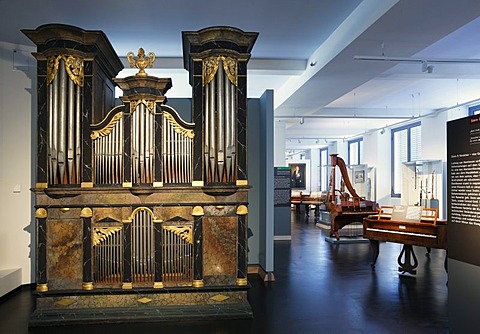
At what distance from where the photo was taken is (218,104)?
4.93 m

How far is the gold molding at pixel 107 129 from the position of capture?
490 cm

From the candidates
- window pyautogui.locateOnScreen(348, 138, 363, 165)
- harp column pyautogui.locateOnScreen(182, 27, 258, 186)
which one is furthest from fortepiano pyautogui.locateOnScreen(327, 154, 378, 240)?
window pyautogui.locateOnScreen(348, 138, 363, 165)

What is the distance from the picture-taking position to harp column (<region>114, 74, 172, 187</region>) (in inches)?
194

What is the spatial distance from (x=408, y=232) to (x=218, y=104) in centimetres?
358

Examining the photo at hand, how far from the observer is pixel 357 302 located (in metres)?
5.31

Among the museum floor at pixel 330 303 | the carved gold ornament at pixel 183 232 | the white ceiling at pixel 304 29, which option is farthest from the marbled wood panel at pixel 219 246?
the white ceiling at pixel 304 29

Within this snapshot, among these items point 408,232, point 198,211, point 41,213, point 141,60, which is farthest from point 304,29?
point 41,213

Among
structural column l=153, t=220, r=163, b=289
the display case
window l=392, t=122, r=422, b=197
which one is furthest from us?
window l=392, t=122, r=422, b=197

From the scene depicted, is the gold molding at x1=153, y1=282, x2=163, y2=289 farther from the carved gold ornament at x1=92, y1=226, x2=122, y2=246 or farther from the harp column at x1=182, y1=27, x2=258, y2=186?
the harp column at x1=182, y1=27, x2=258, y2=186

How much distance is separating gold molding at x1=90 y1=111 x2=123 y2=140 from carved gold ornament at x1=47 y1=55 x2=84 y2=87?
52 centimetres

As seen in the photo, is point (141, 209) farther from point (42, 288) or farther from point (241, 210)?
point (42, 288)

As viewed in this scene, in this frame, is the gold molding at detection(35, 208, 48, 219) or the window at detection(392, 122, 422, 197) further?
the window at detection(392, 122, 422, 197)

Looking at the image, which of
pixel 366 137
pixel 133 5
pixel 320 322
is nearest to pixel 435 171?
pixel 366 137

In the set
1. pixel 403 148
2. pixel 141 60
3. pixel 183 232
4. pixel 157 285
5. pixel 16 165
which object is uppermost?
pixel 141 60
